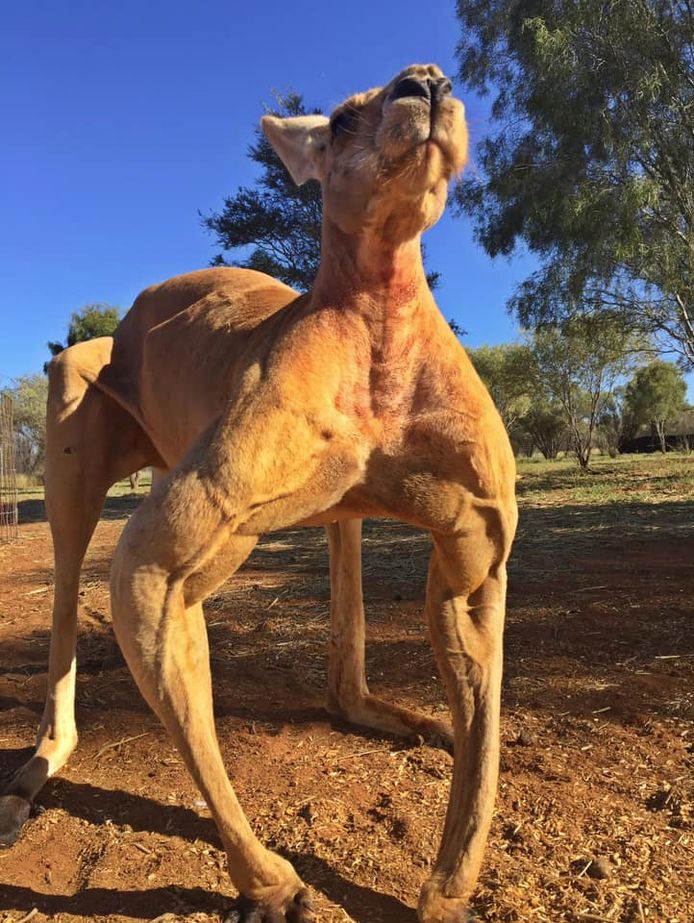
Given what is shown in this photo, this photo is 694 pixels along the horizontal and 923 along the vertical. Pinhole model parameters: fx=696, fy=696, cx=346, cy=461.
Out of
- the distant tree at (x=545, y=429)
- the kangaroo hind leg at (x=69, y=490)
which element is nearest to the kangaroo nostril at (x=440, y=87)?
the kangaroo hind leg at (x=69, y=490)

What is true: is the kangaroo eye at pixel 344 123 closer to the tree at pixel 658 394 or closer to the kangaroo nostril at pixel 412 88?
the kangaroo nostril at pixel 412 88

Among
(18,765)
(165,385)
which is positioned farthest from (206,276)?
(18,765)

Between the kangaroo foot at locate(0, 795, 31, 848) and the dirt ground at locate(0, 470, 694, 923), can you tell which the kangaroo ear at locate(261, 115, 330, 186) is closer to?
the dirt ground at locate(0, 470, 694, 923)

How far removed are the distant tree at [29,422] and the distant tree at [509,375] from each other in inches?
819

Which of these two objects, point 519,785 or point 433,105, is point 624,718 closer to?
point 519,785

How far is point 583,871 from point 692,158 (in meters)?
15.0

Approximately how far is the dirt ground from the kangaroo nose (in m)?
2.29

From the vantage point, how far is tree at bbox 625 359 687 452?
40.1m

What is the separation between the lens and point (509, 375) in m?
33.6

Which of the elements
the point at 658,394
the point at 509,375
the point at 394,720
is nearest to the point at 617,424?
the point at 658,394

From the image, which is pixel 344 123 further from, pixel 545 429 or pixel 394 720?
pixel 545 429

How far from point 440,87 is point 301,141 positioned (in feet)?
1.89

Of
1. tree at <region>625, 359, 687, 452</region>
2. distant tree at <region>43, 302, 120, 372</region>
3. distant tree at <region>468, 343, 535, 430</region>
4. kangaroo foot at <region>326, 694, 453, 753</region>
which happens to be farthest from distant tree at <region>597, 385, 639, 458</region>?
kangaroo foot at <region>326, 694, 453, 753</region>

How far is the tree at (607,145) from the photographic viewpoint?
13297mm
